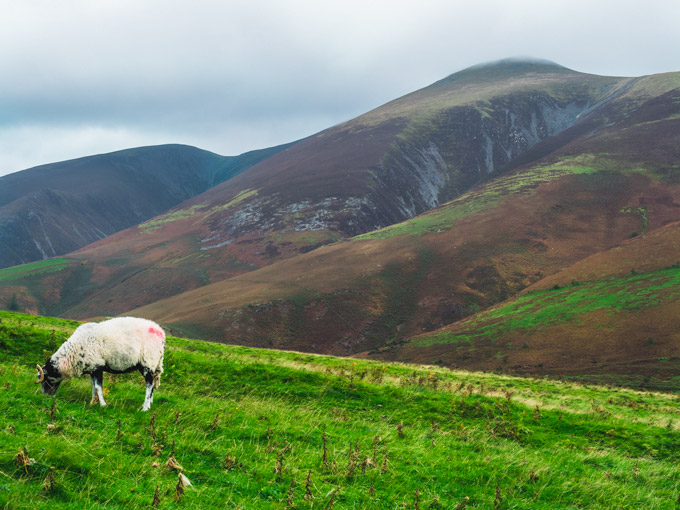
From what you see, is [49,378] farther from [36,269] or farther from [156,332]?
[36,269]

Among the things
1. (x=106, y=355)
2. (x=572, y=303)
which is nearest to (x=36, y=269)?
(x=572, y=303)

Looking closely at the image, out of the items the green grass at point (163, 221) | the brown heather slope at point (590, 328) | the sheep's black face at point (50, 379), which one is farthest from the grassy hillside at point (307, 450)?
the green grass at point (163, 221)

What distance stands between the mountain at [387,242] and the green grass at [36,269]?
716 millimetres

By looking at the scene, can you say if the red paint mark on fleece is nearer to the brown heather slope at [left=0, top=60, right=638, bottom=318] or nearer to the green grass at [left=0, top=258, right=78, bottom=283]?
the brown heather slope at [left=0, top=60, right=638, bottom=318]

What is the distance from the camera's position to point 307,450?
959cm

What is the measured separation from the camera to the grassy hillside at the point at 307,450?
7.07 meters

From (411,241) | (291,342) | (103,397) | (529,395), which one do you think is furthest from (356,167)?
(103,397)

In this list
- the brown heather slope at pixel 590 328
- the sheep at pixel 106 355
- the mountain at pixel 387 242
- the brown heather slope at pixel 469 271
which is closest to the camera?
the sheep at pixel 106 355

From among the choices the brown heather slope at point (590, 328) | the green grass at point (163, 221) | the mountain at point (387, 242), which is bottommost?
the brown heather slope at point (590, 328)

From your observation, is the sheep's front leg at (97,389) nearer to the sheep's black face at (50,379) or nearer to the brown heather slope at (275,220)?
the sheep's black face at (50,379)

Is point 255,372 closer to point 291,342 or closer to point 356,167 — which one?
point 291,342

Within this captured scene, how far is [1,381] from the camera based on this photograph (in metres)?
11.4

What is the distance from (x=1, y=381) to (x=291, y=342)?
6565 cm

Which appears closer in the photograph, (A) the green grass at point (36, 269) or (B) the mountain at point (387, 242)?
(B) the mountain at point (387, 242)
